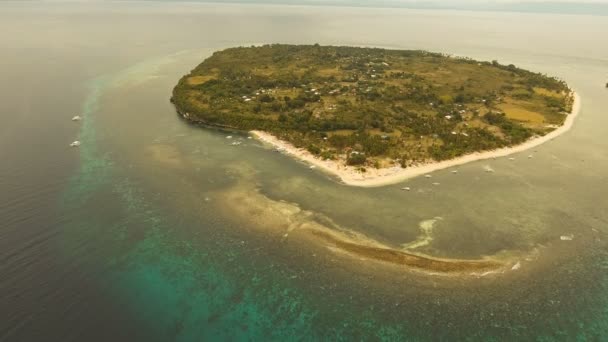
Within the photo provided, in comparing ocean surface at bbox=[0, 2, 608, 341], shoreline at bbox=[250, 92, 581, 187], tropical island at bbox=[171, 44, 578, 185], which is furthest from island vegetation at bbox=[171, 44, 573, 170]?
ocean surface at bbox=[0, 2, 608, 341]

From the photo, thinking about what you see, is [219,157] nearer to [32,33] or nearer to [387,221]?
[387,221]

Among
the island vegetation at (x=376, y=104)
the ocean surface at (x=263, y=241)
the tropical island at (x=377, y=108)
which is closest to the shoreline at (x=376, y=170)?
the tropical island at (x=377, y=108)

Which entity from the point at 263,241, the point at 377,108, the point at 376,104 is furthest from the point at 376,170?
the point at 376,104

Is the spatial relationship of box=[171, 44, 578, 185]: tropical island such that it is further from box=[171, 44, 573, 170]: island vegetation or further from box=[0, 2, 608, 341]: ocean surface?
box=[0, 2, 608, 341]: ocean surface

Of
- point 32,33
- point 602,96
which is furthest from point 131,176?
point 32,33

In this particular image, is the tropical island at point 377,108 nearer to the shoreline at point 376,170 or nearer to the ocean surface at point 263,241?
the shoreline at point 376,170
